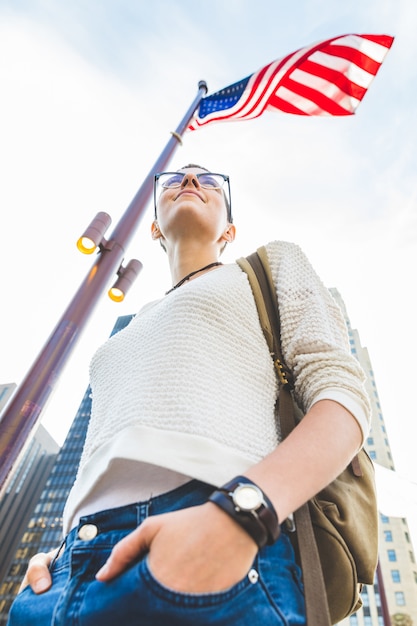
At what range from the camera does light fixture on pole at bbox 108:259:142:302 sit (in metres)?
5.99

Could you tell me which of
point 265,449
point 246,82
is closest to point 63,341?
point 265,449

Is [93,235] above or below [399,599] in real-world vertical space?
above

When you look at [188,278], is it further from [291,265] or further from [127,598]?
[127,598]

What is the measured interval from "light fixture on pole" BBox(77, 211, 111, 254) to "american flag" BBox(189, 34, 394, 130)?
3.50m

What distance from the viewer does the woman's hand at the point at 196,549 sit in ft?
2.43

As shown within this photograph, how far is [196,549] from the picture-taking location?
74 cm

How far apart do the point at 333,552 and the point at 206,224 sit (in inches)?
66.1

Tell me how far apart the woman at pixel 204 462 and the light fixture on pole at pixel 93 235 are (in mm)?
3581

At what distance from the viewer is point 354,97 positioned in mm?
6363

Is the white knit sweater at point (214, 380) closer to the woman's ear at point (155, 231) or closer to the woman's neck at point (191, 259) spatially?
the woman's neck at point (191, 259)

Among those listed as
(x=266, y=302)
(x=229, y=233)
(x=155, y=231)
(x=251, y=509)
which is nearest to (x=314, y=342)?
(x=266, y=302)

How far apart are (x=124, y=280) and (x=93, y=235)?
1.15m

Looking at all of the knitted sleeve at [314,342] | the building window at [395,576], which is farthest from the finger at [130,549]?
the building window at [395,576]

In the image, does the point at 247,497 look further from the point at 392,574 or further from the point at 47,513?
the point at 47,513
